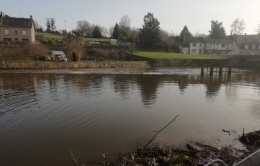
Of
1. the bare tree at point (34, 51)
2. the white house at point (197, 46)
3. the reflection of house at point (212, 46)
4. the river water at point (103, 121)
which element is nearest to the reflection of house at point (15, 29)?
the bare tree at point (34, 51)

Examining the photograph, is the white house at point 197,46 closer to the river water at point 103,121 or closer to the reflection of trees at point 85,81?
the reflection of trees at point 85,81

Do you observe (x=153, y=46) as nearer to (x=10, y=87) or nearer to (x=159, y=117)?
(x=10, y=87)

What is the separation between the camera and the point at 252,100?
24062 mm

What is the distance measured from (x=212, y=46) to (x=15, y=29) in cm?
7268

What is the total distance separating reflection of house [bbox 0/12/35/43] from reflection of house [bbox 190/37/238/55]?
60.2 metres

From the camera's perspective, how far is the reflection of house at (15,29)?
65938mm

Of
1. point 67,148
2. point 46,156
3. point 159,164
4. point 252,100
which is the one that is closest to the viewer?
point 159,164

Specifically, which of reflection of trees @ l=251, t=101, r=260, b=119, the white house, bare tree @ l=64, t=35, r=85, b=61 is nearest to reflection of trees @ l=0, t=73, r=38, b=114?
reflection of trees @ l=251, t=101, r=260, b=119

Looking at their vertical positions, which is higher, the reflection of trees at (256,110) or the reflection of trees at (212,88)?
the reflection of trees at (212,88)

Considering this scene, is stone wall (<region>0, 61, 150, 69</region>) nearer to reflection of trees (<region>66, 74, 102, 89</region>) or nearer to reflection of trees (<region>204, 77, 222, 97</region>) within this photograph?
reflection of trees (<region>66, 74, 102, 89</region>)

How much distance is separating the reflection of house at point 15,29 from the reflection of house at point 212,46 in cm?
6024

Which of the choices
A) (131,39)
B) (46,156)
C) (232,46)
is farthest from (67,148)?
(232,46)

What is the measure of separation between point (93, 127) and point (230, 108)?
38.2 ft

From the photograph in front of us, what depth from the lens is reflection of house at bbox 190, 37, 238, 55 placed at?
10212 cm
